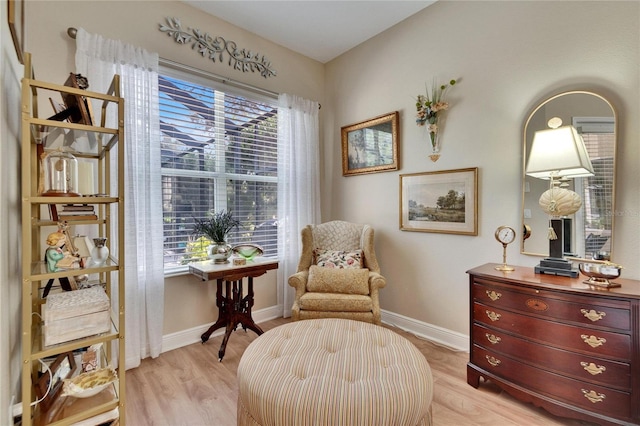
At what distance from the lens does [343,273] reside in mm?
2479

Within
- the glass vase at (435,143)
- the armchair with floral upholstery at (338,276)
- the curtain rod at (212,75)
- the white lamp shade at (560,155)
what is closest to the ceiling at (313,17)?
the curtain rod at (212,75)

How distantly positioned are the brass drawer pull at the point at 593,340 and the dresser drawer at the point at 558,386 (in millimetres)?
208

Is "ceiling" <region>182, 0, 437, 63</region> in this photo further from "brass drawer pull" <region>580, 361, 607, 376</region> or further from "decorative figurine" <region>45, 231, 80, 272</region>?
"brass drawer pull" <region>580, 361, 607, 376</region>

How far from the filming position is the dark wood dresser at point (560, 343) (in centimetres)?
142

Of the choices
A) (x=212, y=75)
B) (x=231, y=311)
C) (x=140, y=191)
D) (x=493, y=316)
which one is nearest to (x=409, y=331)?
→ (x=493, y=316)

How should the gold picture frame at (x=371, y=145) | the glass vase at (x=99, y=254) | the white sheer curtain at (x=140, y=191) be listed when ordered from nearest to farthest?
the glass vase at (x=99, y=254)
the white sheer curtain at (x=140, y=191)
the gold picture frame at (x=371, y=145)

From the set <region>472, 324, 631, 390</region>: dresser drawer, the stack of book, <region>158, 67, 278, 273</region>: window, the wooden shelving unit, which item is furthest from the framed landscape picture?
the stack of book

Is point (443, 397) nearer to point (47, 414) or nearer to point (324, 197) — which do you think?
point (47, 414)

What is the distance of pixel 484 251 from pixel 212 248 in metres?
2.29

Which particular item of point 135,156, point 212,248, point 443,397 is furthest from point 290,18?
point 443,397

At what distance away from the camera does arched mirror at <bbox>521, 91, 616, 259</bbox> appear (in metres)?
1.76

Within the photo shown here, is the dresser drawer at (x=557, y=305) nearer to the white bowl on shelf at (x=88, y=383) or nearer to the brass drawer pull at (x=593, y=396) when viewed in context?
the brass drawer pull at (x=593, y=396)

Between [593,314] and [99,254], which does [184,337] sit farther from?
[593,314]

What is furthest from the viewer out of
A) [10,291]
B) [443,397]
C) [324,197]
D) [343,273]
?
[324,197]
